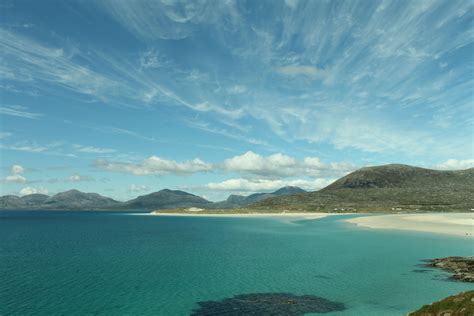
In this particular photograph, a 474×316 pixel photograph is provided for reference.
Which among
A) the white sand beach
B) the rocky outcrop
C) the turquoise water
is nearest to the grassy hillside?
the turquoise water

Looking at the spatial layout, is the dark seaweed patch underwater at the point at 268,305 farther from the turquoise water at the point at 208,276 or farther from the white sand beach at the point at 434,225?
the white sand beach at the point at 434,225

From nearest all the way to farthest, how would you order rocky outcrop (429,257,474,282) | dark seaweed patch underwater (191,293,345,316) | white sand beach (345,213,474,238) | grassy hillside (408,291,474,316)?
grassy hillside (408,291,474,316) → dark seaweed patch underwater (191,293,345,316) → rocky outcrop (429,257,474,282) → white sand beach (345,213,474,238)

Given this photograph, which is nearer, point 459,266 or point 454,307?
point 454,307

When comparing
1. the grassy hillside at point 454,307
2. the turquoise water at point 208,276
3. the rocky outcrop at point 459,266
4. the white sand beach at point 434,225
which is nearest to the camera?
the grassy hillside at point 454,307

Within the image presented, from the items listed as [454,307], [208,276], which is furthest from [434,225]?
[454,307]

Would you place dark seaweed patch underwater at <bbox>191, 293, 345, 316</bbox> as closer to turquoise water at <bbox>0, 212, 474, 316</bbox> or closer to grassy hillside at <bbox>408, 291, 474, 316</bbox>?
turquoise water at <bbox>0, 212, 474, 316</bbox>

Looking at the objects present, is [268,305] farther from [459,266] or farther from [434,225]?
[434,225]

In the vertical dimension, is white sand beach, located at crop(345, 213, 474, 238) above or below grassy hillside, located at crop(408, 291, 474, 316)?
above

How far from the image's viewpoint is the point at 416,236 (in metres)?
101

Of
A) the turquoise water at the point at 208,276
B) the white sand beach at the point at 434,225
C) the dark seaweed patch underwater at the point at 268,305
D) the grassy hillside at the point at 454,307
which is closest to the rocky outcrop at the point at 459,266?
the turquoise water at the point at 208,276

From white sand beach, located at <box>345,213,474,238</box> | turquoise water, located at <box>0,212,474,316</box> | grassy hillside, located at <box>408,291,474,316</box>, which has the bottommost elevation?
turquoise water, located at <box>0,212,474,316</box>

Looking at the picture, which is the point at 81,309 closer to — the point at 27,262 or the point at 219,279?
the point at 219,279

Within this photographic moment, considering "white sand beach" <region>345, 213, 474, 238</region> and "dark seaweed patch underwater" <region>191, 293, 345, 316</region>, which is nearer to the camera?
"dark seaweed patch underwater" <region>191, 293, 345, 316</region>

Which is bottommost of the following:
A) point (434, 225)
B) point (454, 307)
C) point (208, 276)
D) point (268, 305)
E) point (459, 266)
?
point (268, 305)
